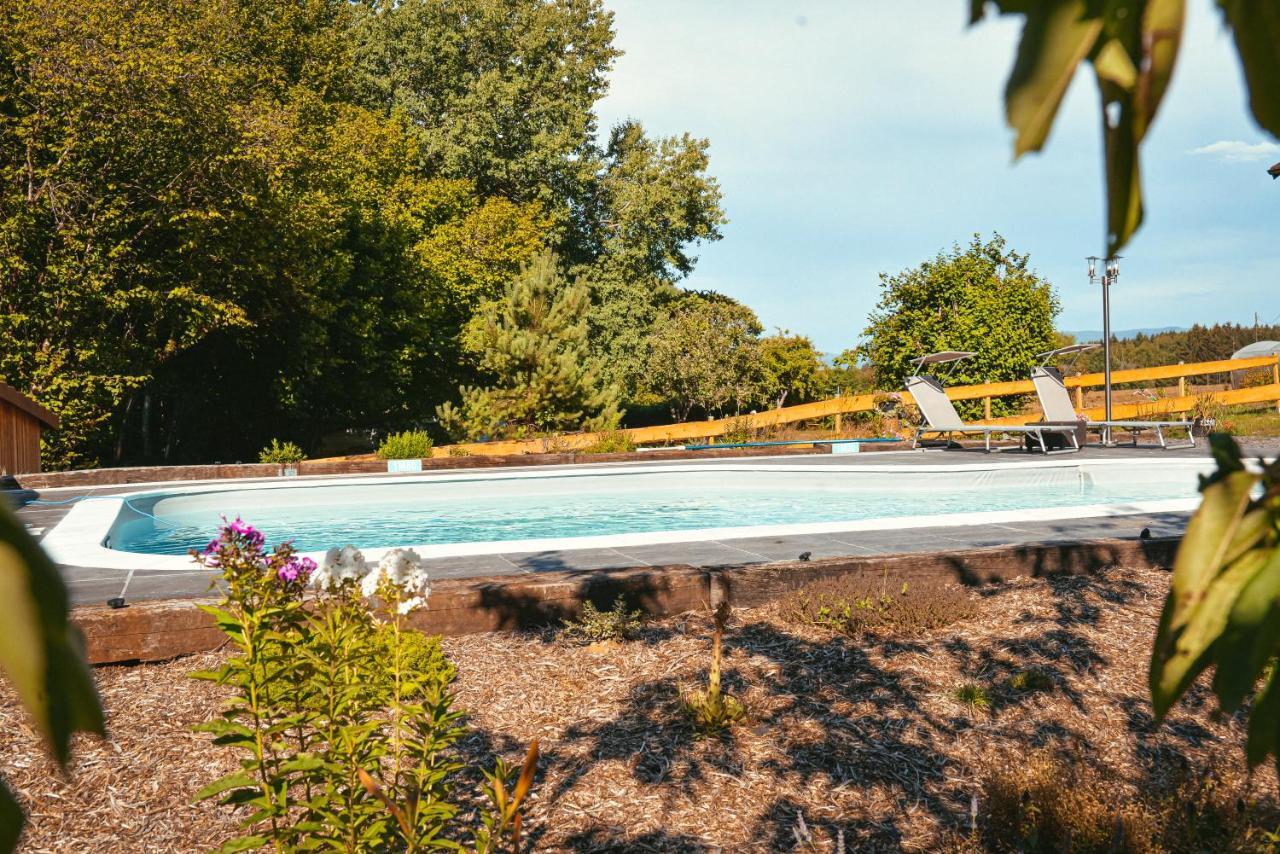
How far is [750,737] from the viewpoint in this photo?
10.5 feet


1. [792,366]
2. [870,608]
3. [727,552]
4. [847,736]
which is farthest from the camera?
[792,366]

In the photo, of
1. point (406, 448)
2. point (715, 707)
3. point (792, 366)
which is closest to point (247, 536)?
point (715, 707)

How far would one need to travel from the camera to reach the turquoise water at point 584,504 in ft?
32.0

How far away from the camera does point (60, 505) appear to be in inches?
390

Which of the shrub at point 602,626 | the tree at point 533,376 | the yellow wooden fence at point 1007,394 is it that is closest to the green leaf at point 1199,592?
the shrub at point 602,626

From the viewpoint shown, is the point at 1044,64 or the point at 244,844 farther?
the point at 244,844

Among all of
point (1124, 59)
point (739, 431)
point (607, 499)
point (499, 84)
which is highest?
point (499, 84)

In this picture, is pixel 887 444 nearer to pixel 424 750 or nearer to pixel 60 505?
pixel 60 505

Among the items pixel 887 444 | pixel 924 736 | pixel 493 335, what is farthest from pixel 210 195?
pixel 924 736

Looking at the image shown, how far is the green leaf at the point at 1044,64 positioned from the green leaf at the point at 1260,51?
7cm

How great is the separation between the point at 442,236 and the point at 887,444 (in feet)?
46.5

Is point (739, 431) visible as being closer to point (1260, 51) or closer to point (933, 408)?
point (933, 408)

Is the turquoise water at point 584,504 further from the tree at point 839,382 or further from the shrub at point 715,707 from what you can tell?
the tree at point 839,382

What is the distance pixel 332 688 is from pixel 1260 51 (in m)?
→ 2.24
